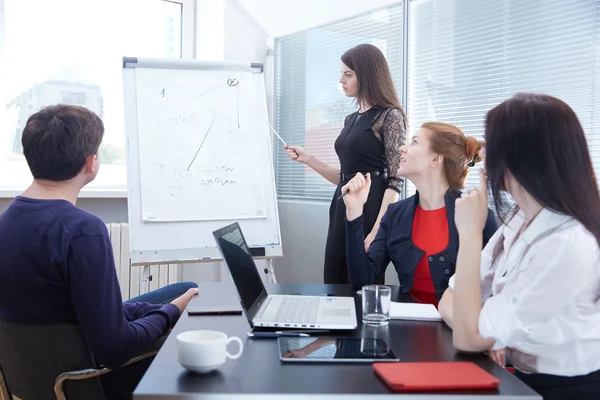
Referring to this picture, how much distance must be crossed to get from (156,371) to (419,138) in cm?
136

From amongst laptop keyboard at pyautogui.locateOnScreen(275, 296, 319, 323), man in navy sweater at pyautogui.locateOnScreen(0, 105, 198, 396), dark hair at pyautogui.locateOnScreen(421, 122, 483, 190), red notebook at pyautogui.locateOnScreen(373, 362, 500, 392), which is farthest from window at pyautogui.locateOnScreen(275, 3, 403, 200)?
red notebook at pyautogui.locateOnScreen(373, 362, 500, 392)

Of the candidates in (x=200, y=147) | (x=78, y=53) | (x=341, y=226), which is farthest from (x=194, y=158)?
(x=78, y=53)

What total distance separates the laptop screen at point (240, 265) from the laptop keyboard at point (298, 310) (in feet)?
0.23

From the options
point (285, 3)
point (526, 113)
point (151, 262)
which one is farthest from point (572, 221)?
point (285, 3)

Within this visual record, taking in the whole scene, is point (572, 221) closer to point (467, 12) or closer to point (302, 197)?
point (467, 12)

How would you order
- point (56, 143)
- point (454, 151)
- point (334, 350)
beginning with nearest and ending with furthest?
point (334, 350), point (56, 143), point (454, 151)

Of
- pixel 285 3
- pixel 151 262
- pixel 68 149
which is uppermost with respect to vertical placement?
pixel 285 3

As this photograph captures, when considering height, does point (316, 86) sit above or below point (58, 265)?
above

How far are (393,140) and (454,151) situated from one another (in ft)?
1.55

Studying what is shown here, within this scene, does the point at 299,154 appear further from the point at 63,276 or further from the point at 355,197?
the point at 63,276

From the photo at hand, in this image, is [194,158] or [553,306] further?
[194,158]

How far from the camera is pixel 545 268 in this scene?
3.74 feet

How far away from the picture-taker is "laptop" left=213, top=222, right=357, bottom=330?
1.28m

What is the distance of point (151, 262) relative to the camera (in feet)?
8.82
